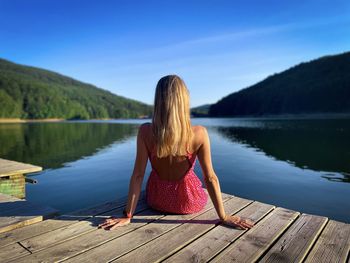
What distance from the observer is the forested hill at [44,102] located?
354ft

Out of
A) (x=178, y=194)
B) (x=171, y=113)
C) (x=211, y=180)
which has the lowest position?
(x=178, y=194)

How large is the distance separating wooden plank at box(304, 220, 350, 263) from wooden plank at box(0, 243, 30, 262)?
97.3 inches

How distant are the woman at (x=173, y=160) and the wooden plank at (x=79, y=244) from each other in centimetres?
11

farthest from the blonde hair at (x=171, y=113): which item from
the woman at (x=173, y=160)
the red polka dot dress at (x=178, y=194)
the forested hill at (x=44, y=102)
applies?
the forested hill at (x=44, y=102)

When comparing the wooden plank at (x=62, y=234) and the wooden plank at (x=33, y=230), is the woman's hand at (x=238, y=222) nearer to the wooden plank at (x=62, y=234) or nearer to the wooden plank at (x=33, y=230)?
the wooden plank at (x=62, y=234)

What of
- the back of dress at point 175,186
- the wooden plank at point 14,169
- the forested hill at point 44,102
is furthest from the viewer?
the forested hill at point 44,102

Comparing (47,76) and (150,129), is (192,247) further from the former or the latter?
(47,76)

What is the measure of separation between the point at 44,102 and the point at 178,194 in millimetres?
129656

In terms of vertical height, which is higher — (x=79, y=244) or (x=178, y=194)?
(x=178, y=194)

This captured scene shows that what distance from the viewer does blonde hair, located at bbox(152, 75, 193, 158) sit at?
2.79m

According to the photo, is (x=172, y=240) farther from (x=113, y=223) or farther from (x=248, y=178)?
(x=248, y=178)

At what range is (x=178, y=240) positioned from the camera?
2721 millimetres

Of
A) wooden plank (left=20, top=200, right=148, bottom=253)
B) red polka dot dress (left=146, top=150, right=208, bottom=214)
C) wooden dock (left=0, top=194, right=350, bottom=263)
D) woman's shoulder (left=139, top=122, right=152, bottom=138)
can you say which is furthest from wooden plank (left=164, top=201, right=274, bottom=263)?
woman's shoulder (left=139, top=122, right=152, bottom=138)

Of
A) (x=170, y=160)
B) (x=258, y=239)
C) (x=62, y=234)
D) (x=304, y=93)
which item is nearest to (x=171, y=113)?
(x=170, y=160)
